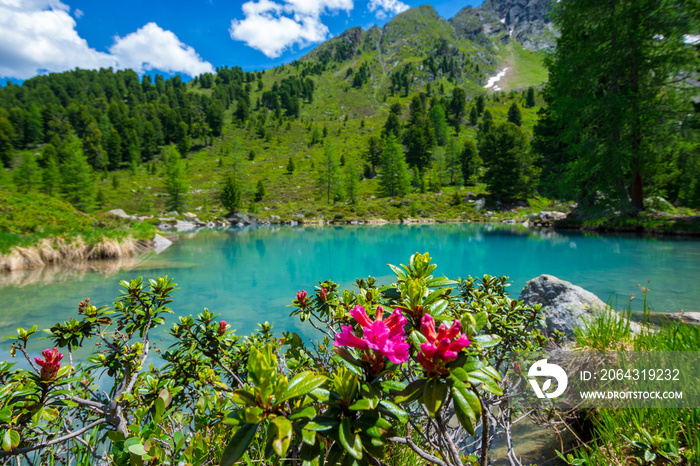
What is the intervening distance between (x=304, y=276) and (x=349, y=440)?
32.4ft

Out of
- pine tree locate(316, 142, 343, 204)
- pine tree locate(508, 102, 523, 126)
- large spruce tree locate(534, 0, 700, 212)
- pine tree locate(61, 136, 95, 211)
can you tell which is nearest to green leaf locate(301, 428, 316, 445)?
large spruce tree locate(534, 0, 700, 212)

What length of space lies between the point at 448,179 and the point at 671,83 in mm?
45183

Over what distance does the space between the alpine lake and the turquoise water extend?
0.10 ft

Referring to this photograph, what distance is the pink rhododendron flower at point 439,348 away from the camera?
0.77 metres

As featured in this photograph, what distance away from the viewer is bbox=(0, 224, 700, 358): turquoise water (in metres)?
6.66

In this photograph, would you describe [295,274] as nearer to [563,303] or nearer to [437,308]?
[563,303]

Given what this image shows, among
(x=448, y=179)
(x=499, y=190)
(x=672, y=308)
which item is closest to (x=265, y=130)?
(x=448, y=179)

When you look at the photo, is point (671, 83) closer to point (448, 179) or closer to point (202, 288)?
point (202, 288)

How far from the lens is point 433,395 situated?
31.2 inches

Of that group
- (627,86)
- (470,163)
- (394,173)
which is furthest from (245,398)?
(470,163)

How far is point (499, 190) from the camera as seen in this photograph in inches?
1725

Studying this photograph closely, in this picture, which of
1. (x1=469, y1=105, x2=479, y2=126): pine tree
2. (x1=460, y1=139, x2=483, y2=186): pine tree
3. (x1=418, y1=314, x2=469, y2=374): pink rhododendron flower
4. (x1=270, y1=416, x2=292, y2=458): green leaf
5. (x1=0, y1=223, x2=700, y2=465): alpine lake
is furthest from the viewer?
(x1=469, y1=105, x2=479, y2=126): pine tree

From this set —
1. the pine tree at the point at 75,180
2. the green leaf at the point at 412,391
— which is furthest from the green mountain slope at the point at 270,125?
the green leaf at the point at 412,391

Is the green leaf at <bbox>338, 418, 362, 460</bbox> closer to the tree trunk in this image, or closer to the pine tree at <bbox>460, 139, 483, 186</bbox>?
the tree trunk
